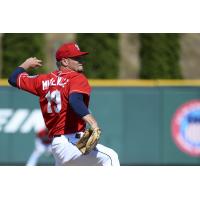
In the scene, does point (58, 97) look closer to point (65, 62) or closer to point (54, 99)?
point (54, 99)

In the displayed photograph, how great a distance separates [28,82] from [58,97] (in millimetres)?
476

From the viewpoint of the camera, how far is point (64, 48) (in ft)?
27.3

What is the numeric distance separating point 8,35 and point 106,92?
379 cm

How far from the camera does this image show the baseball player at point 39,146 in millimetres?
15070

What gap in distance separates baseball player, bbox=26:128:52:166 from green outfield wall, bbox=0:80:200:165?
88mm

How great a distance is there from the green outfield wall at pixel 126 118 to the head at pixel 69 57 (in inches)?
259

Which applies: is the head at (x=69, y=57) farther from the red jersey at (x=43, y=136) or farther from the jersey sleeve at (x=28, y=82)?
the red jersey at (x=43, y=136)

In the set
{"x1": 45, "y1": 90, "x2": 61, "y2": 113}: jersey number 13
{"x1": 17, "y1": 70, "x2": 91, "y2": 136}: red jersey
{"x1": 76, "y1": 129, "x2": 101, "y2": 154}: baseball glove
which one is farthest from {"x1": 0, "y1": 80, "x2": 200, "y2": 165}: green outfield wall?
{"x1": 76, "y1": 129, "x2": 101, "y2": 154}: baseball glove

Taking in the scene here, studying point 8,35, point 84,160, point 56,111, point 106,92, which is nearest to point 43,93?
point 56,111

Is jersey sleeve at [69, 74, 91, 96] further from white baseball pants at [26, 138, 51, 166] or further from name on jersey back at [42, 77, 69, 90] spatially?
white baseball pants at [26, 138, 51, 166]

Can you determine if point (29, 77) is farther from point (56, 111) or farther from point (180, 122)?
point (180, 122)

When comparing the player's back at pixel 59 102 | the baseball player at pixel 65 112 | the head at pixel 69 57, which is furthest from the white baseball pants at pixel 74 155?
the head at pixel 69 57

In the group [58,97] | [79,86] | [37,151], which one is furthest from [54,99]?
[37,151]

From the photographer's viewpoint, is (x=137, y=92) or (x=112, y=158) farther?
(x=137, y=92)
